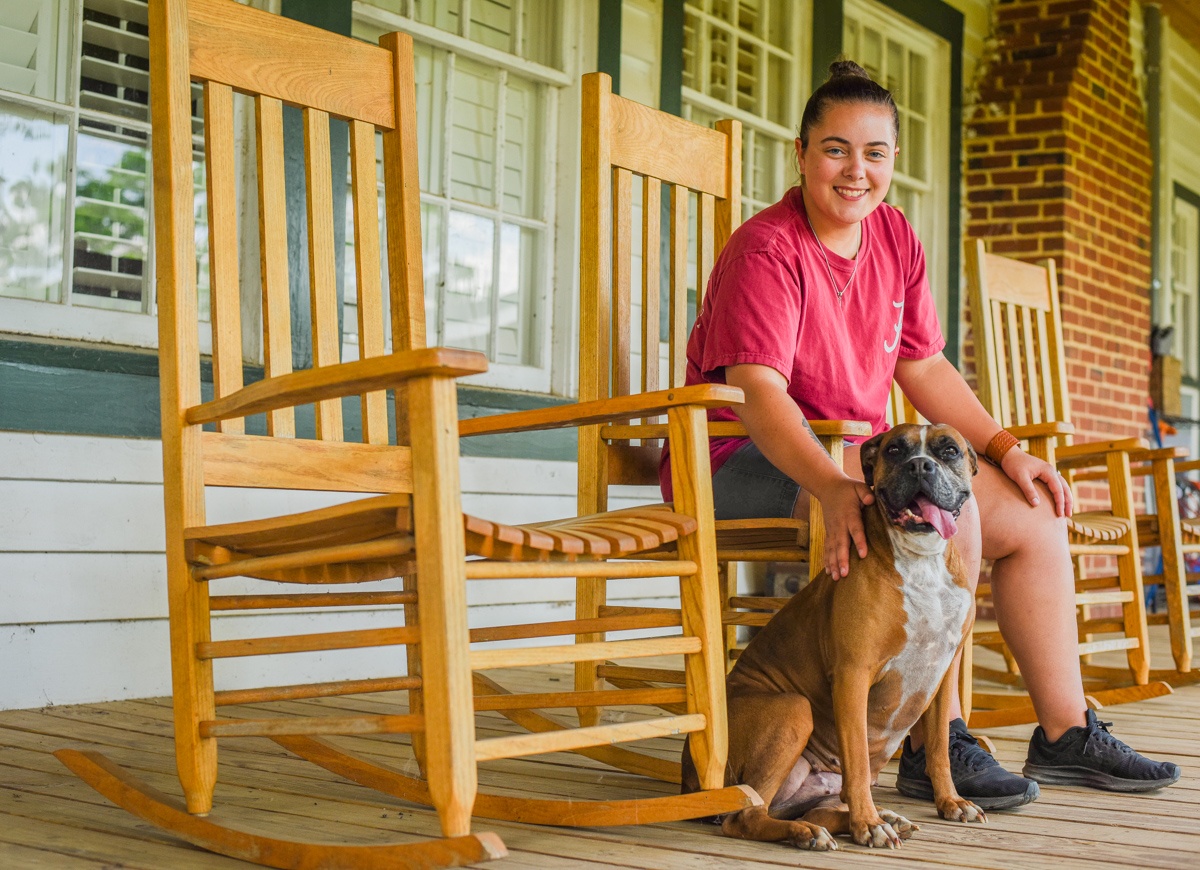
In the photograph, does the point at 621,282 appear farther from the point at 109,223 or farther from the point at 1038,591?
the point at 109,223

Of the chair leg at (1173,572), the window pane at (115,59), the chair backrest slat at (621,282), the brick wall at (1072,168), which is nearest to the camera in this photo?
the chair backrest slat at (621,282)

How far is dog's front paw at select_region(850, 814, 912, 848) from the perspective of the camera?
1.75m

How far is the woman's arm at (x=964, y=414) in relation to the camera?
217 cm

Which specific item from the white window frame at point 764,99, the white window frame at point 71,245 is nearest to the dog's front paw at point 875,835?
the white window frame at point 71,245

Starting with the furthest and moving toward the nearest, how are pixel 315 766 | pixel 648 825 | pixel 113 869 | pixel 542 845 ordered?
1. pixel 315 766
2. pixel 648 825
3. pixel 542 845
4. pixel 113 869

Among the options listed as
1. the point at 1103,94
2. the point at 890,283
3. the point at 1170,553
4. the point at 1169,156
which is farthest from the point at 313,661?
the point at 1169,156

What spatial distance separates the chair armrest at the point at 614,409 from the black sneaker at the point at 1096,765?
0.87m

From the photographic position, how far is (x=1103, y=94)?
5863mm

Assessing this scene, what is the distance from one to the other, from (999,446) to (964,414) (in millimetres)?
183

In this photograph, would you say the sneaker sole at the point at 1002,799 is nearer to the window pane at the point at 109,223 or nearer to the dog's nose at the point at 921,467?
the dog's nose at the point at 921,467

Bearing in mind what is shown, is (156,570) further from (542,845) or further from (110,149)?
(542,845)

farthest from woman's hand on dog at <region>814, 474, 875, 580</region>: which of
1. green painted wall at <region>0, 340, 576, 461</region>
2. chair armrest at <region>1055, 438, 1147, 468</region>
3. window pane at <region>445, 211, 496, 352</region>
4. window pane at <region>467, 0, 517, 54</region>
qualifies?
window pane at <region>467, 0, 517, 54</region>

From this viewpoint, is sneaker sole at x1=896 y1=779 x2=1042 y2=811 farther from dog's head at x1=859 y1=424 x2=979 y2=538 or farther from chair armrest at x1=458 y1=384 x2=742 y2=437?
chair armrest at x1=458 y1=384 x2=742 y2=437

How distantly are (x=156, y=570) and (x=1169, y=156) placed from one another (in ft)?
19.2
